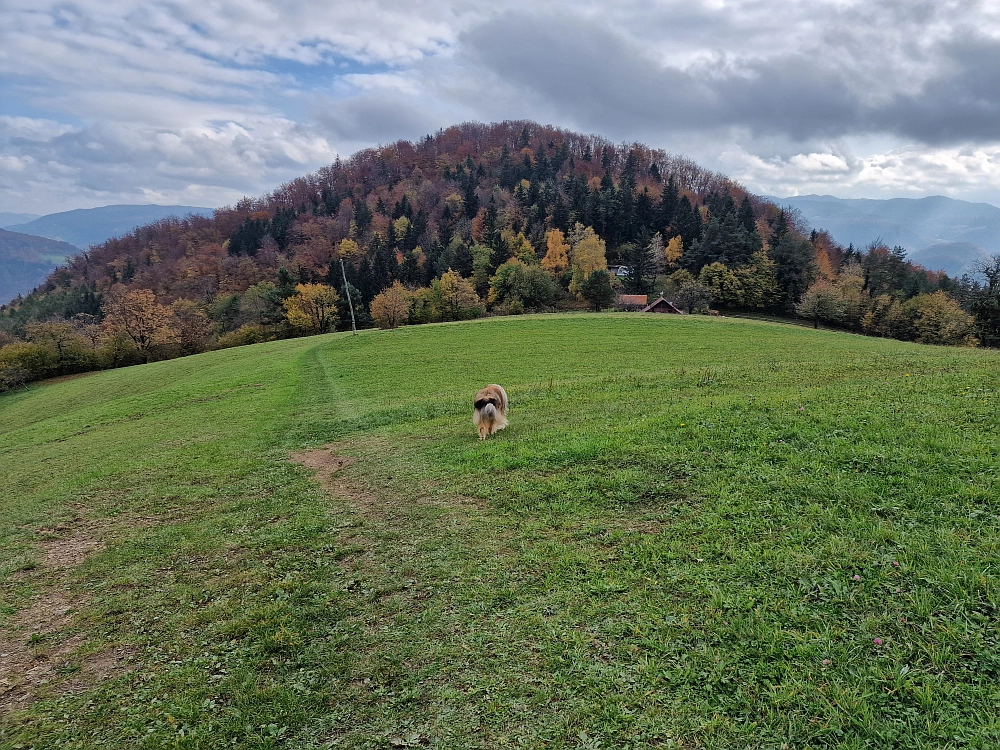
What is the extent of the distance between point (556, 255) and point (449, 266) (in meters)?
20.2

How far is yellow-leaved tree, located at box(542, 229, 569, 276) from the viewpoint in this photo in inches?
3491

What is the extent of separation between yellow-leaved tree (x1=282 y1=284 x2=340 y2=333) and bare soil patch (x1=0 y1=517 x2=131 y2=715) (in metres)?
66.2

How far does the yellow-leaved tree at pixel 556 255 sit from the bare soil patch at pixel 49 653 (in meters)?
82.9

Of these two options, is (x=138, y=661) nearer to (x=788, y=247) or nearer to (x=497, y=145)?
(x=788, y=247)

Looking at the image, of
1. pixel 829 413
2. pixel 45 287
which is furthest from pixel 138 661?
pixel 45 287

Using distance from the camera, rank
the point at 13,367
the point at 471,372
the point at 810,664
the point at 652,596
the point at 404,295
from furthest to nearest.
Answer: the point at 404,295, the point at 13,367, the point at 471,372, the point at 652,596, the point at 810,664

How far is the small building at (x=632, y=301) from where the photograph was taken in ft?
259

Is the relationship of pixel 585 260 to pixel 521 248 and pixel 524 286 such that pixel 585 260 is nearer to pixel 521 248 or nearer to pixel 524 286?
pixel 521 248

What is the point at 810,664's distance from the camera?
4.44 meters

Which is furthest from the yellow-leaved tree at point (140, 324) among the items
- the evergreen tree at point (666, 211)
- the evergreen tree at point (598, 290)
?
the evergreen tree at point (666, 211)

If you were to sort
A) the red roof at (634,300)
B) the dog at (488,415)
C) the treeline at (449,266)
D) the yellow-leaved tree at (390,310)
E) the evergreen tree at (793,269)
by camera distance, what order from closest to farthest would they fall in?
the dog at (488,415) → the treeline at (449,266) → the yellow-leaved tree at (390,310) → the evergreen tree at (793,269) → the red roof at (634,300)

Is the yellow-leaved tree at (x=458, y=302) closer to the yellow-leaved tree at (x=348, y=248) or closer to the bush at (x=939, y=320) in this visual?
the yellow-leaved tree at (x=348, y=248)

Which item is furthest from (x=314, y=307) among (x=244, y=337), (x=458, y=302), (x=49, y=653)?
(x=49, y=653)

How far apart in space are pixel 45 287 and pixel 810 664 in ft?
623
